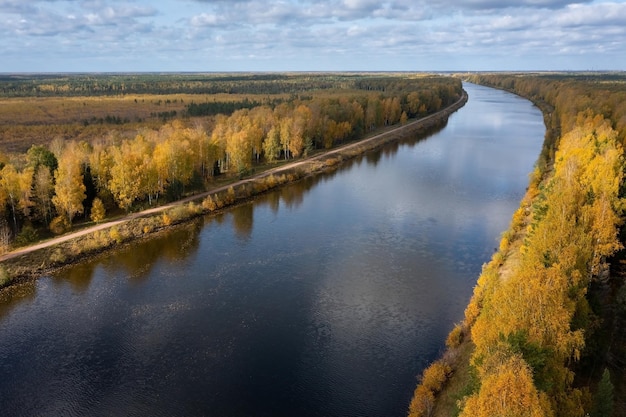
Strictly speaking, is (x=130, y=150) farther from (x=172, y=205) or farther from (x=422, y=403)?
(x=422, y=403)

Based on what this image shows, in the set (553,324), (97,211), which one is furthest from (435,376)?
(97,211)

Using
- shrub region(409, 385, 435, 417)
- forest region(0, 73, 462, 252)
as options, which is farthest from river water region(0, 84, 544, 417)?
forest region(0, 73, 462, 252)

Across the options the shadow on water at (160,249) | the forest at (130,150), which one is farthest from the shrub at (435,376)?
the forest at (130,150)

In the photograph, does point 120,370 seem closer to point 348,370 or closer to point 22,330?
point 22,330

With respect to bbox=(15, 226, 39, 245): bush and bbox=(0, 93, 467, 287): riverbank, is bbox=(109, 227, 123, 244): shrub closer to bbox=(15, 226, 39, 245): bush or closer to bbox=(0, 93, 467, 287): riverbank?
bbox=(0, 93, 467, 287): riverbank

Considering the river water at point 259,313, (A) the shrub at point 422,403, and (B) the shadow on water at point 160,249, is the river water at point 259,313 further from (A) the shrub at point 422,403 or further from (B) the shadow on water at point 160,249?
(A) the shrub at point 422,403
